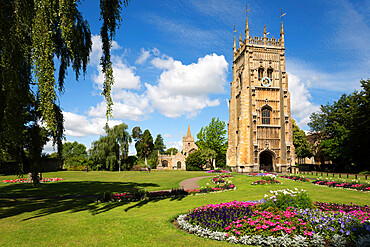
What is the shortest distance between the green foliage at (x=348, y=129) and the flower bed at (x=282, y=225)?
3389cm

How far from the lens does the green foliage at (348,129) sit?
3544cm

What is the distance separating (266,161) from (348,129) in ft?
51.5

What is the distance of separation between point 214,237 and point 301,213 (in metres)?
3.02

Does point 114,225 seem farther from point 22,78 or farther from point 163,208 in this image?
point 22,78

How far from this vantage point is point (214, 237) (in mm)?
7191

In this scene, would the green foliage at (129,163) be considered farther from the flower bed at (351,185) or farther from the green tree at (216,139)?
the flower bed at (351,185)

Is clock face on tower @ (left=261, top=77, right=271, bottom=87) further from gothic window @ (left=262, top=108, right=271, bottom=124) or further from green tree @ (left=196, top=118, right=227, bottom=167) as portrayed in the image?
green tree @ (left=196, top=118, right=227, bottom=167)

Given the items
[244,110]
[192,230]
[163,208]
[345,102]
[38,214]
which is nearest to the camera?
[192,230]

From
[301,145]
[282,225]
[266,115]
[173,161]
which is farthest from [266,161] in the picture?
[282,225]

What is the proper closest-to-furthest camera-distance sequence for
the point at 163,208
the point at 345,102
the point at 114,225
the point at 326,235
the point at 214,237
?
the point at 326,235
the point at 214,237
the point at 114,225
the point at 163,208
the point at 345,102

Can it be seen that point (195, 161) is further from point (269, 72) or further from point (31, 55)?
point (31, 55)

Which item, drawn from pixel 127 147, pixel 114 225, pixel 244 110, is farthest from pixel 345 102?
pixel 114 225

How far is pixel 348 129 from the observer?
4112 centimetres

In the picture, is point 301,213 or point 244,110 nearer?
point 301,213
